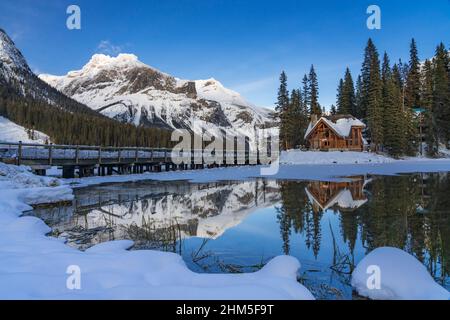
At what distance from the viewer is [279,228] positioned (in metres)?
8.05

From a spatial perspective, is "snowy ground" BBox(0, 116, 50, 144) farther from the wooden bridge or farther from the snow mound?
the snow mound

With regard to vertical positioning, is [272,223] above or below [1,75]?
below

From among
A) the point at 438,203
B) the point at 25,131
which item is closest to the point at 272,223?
the point at 438,203

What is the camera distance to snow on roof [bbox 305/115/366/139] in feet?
166

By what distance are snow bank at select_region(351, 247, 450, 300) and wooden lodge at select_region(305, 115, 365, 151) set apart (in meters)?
48.5

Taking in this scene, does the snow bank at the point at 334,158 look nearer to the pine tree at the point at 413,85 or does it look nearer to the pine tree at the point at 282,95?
the pine tree at the point at 282,95

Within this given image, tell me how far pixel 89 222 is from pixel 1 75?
15226 centimetres

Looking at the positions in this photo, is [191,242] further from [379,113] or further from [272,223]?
[379,113]

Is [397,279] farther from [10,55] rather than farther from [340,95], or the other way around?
[10,55]

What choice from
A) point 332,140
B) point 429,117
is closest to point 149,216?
point 332,140

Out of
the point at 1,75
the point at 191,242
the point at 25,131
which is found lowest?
the point at 191,242

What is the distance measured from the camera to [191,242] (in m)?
6.91
